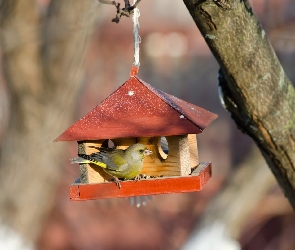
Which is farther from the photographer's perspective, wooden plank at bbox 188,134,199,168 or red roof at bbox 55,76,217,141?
wooden plank at bbox 188,134,199,168

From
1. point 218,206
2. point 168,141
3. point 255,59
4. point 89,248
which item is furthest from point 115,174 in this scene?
point 89,248

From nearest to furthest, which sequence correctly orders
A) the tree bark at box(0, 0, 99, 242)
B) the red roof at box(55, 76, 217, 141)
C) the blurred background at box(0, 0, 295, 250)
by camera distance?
the red roof at box(55, 76, 217, 141) → the tree bark at box(0, 0, 99, 242) → the blurred background at box(0, 0, 295, 250)

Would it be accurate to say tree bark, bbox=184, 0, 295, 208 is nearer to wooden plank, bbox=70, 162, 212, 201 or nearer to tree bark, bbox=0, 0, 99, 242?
wooden plank, bbox=70, 162, 212, 201

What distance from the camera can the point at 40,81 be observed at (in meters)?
5.86

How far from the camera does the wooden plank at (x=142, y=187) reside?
2959 mm

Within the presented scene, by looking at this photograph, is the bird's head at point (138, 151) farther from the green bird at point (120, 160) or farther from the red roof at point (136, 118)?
the red roof at point (136, 118)

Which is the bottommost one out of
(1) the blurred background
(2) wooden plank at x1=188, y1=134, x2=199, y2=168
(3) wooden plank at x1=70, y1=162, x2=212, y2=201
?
(3) wooden plank at x1=70, y1=162, x2=212, y2=201

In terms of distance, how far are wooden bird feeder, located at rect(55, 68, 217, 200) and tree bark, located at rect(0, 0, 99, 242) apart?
94.0 inches

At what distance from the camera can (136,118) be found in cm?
300

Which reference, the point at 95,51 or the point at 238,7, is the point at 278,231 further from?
the point at 238,7

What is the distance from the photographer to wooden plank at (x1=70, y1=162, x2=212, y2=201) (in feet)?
9.71

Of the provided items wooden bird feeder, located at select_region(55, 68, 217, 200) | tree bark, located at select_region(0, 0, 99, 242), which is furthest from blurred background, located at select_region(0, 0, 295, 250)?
wooden bird feeder, located at select_region(55, 68, 217, 200)

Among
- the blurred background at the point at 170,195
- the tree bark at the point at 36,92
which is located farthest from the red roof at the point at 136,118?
the blurred background at the point at 170,195

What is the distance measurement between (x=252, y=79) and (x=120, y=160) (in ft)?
2.13
